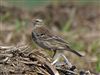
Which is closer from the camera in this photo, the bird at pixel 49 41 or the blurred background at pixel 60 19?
the bird at pixel 49 41

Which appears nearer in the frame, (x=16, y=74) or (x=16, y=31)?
(x=16, y=74)

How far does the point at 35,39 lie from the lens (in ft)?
38.9

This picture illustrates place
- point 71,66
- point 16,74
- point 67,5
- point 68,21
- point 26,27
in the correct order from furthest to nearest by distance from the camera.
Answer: point 67,5 → point 68,21 → point 26,27 → point 71,66 → point 16,74

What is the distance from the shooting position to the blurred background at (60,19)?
16.1 m

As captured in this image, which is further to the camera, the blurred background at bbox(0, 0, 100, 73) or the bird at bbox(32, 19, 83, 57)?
the blurred background at bbox(0, 0, 100, 73)

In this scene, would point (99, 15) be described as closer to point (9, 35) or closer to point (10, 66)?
point (9, 35)

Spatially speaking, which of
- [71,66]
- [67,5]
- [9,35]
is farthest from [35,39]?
[67,5]

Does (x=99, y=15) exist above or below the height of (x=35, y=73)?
below

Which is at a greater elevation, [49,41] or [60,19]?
[49,41]

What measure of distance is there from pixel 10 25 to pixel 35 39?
5671mm

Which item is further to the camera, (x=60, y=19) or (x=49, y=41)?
(x=60, y=19)

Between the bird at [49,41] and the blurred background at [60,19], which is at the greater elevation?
the bird at [49,41]

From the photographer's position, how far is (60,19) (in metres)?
19.3

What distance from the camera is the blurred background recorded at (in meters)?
16.1
